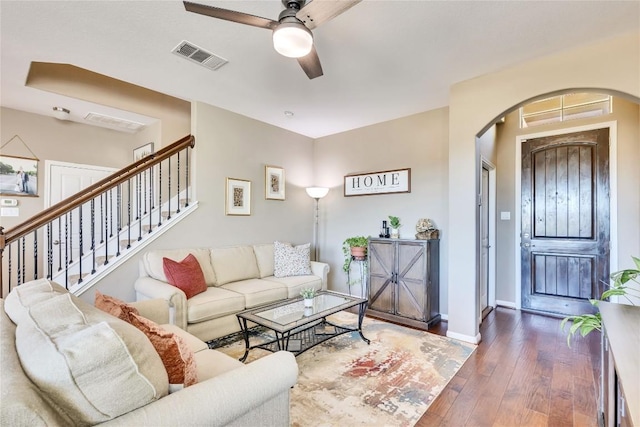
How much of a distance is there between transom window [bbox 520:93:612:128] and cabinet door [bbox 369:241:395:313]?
261 cm

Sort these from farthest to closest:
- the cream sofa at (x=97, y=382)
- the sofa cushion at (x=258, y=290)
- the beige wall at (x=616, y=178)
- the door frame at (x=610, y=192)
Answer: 1. the door frame at (x=610, y=192)
2. the beige wall at (x=616, y=178)
3. the sofa cushion at (x=258, y=290)
4. the cream sofa at (x=97, y=382)

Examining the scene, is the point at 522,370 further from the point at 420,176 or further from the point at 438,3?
the point at 438,3

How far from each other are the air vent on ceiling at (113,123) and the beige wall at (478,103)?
444 centimetres

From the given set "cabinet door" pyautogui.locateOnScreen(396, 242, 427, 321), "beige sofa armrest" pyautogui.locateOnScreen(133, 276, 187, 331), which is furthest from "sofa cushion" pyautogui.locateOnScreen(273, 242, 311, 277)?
"beige sofa armrest" pyautogui.locateOnScreen(133, 276, 187, 331)

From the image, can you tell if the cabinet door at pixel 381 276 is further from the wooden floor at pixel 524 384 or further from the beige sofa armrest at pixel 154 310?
the beige sofa armrest at pixel 154 310

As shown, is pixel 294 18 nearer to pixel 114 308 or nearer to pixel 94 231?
pixel 114 308

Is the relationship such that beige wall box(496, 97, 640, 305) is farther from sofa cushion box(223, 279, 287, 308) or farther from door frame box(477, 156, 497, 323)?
sofa cushion box(223, 279, 287, 308)

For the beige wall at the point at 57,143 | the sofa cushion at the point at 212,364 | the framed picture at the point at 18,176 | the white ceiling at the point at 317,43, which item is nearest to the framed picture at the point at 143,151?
the beige wall at the point at 57,143

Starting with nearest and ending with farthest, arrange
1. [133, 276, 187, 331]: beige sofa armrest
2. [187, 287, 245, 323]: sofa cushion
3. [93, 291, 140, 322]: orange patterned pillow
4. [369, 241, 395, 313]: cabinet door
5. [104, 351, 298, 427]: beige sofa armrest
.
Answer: [104, 351, 298, 427]: beige sofa armrest, [93, 291, 140, 322]: orange patterned pillow, [133, 276, 187, 331]: beige sofa armrest, [187, 287, 245, 323]: sofa cushion, [369, 241, 395, 313]: cabinet door

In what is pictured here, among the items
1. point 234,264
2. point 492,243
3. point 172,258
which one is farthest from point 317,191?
point 492,243

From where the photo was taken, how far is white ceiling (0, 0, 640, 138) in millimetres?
2099

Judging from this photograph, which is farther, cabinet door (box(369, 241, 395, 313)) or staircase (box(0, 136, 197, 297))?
cabinet door (box(369, 241, 395, 313))

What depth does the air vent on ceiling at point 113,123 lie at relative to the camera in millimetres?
4242

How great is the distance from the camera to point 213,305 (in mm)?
2893
